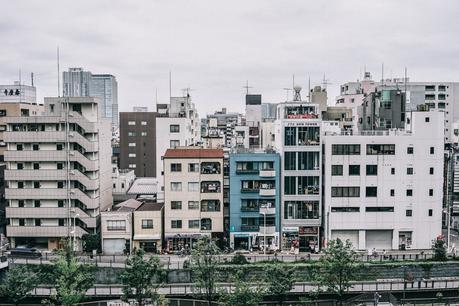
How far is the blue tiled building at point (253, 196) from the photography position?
199ft

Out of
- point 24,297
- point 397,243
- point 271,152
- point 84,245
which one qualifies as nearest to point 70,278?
point 24,297

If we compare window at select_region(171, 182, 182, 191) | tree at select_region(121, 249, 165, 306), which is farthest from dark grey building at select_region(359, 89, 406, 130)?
tree at select_region(121, 249, 165, 306)

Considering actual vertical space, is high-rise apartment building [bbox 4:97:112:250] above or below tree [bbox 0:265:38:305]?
above

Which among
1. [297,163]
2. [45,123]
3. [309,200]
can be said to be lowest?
[309,200]

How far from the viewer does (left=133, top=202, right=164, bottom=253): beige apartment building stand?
196 ft

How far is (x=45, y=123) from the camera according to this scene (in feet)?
199

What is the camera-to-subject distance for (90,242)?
193ft

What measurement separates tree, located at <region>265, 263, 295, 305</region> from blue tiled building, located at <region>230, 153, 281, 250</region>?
1682cm

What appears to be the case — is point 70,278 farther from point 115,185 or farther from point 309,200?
point 115,185

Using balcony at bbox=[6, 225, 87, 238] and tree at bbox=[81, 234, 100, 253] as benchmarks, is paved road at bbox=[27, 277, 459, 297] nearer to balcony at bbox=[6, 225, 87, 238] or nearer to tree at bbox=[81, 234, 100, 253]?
tree at bbox=[81, 234, 100, 253]

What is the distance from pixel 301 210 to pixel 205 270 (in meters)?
22.0

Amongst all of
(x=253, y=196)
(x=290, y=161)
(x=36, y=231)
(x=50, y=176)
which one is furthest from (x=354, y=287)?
(x=36, y=231)

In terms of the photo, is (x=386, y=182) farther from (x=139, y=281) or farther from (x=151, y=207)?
(x=139, y=281)

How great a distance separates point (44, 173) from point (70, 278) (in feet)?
74.3
